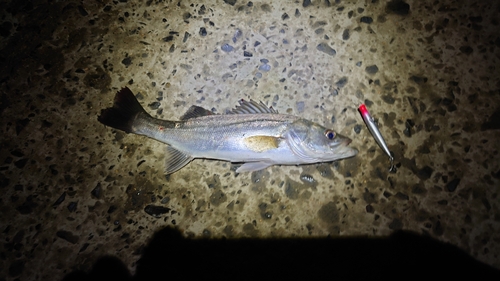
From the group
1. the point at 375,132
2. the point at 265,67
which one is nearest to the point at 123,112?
the point at 265,67

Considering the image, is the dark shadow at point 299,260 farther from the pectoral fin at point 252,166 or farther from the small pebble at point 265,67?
the small pebble at point 265,67

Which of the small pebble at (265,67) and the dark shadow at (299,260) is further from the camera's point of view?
the small pebble at (265,67)

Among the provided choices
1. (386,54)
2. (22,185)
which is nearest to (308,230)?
(386,54)

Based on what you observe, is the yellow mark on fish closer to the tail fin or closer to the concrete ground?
the concrete ground

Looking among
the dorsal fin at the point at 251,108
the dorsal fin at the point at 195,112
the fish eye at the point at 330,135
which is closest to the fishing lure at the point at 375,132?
the fish eye at the point at 330,135

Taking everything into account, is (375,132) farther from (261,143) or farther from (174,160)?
(174,160)

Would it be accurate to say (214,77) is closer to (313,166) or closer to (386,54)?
(313,166)

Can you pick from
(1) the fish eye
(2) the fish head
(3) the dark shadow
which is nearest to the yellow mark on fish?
(2) the fish head
